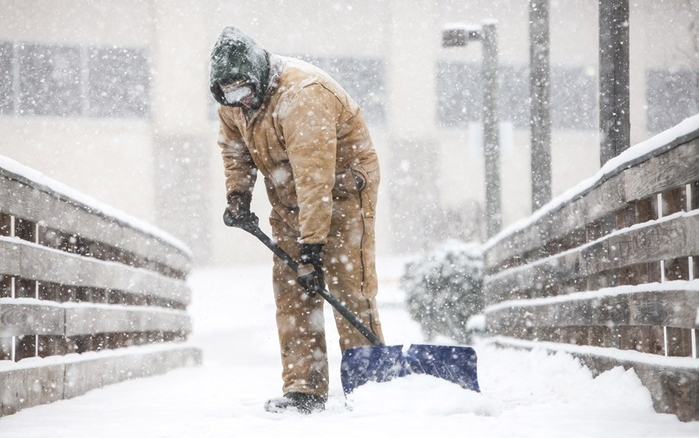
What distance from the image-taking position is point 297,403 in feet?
13.9

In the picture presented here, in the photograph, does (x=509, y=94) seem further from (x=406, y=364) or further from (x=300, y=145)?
(x=406, y=364)

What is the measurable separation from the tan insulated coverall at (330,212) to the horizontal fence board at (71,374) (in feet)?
3.77

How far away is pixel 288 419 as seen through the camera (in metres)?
3.90

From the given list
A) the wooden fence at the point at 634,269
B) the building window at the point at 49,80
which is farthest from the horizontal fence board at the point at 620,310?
the building window at the point at 49,80

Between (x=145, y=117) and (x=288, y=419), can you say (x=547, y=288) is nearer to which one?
(x=288, y=419)

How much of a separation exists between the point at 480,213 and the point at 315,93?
51.0 ft

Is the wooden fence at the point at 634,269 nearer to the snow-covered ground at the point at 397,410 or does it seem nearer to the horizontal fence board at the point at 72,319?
the snow-covered ground at the point at 397,410

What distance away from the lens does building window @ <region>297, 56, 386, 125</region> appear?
20.3 m

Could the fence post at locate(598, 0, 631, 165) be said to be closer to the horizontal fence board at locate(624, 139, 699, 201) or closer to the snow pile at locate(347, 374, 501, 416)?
the horizontal fence board at locate(624, 139, 699, 201)

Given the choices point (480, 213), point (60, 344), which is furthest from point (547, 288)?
point (480, 213)

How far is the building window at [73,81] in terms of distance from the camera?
1933 cm

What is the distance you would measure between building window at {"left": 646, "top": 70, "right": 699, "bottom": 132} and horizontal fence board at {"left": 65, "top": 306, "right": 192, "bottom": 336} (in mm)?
15472

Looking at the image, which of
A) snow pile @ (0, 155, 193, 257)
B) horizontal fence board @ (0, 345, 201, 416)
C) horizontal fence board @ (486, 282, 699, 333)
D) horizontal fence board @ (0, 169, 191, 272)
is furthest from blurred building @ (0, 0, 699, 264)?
horizontal fence board @ (486, 282, 699, 333)

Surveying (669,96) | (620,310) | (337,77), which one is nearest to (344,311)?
(620,310)
